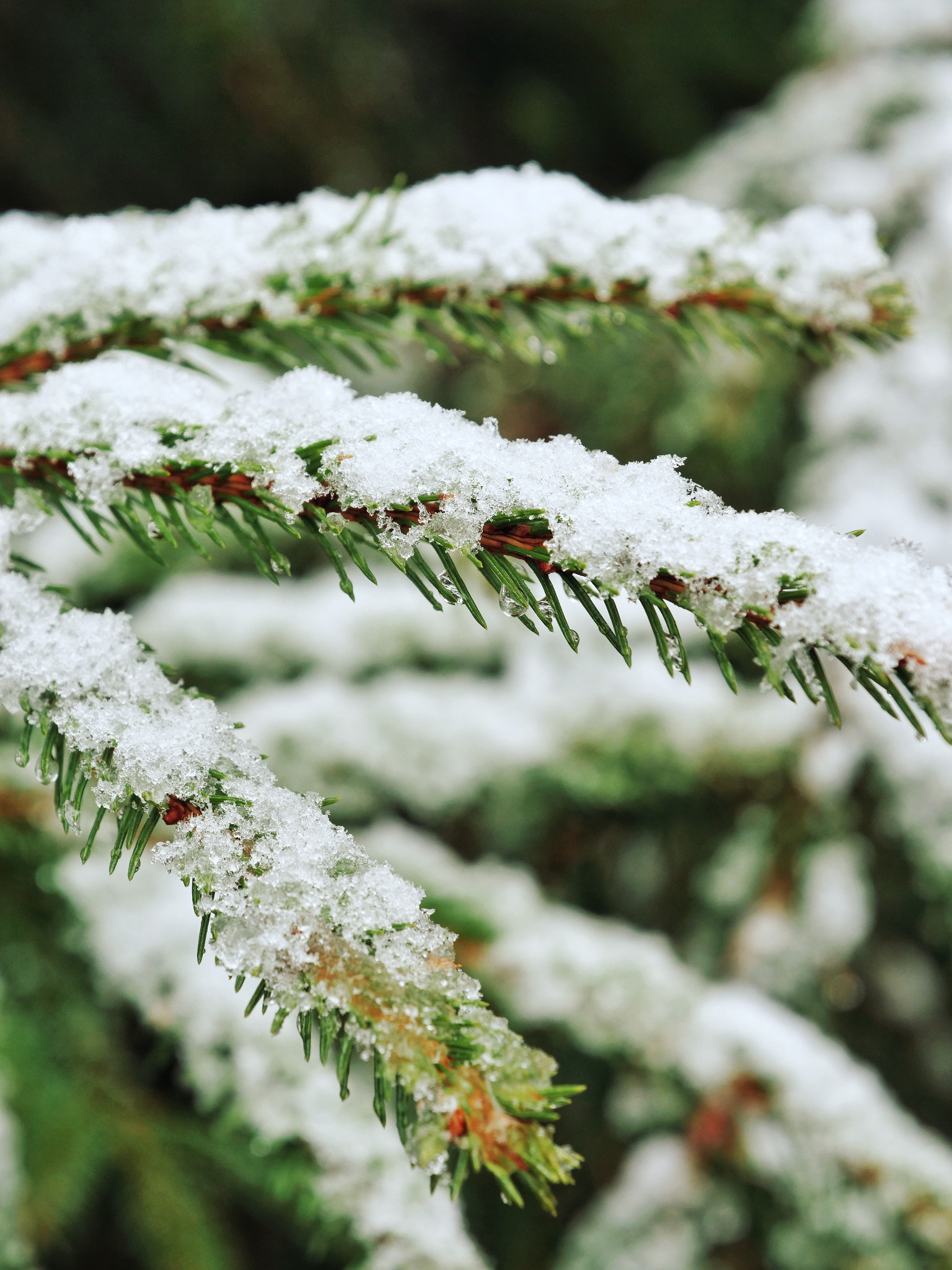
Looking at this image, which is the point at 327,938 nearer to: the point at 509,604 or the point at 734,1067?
the point at 509,604

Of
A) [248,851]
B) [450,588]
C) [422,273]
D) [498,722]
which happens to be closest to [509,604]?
[450,588]

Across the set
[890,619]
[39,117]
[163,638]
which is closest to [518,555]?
[890,619]

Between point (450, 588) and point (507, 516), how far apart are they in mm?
59

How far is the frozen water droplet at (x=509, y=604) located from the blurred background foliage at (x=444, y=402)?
481mm

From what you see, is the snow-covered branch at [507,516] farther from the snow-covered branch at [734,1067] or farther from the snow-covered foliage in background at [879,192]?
the snow-covered foliage in background at [879,192]

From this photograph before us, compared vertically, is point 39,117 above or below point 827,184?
below

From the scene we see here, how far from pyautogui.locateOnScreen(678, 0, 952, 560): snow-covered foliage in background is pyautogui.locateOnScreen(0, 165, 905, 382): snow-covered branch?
1.96 feet

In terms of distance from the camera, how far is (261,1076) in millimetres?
737

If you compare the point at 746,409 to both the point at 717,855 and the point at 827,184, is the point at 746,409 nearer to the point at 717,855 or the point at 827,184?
the point at 827,184

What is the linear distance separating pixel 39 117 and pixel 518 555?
269cm

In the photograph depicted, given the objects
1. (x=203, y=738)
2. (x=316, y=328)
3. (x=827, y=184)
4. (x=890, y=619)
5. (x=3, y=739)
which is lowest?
(x=3, y=739)

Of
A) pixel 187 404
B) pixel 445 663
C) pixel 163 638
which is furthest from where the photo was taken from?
pixel 445 663

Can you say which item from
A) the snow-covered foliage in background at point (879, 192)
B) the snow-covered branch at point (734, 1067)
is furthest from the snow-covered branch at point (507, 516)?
the snow-covered foliage in background at point (879, 192)

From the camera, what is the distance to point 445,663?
148 centimetres
